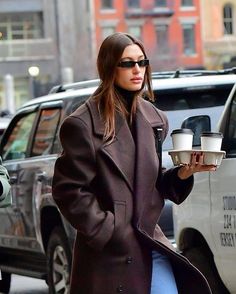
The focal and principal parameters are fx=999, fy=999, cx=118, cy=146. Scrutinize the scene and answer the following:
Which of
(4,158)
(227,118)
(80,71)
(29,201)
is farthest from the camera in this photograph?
(80,71)

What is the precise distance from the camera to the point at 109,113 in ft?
13.7

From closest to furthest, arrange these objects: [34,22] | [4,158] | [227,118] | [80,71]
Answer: [227,118], [4,158], [80,71], [34,22]

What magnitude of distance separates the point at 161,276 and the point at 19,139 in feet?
19.3

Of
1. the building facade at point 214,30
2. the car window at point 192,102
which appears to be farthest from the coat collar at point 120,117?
the building facade at point 214,30

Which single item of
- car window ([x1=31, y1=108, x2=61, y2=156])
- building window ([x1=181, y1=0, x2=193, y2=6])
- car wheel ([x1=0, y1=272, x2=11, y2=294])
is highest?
building window ([x1=181, y1=0, x2=193, y2=6])

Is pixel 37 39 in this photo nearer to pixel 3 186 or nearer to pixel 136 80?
pixel 3 186

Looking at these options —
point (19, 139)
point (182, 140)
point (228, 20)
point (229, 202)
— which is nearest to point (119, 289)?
point (182, 140)

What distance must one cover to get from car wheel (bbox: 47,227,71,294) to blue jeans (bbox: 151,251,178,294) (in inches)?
152

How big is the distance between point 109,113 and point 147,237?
0.54 m

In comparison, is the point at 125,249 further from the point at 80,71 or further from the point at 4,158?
the point at 80,71

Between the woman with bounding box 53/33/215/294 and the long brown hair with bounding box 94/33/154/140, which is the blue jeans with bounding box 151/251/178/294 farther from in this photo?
the long brown hair with bounding box 94/33/154/140

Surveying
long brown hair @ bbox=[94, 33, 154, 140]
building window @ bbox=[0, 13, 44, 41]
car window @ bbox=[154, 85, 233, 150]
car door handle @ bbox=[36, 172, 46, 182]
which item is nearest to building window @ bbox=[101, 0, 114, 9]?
building window @ bbox=[0, 13, 44, 41]

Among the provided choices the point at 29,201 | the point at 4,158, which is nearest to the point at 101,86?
the point at 29,201

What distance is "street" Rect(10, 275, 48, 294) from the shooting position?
10767 mm
